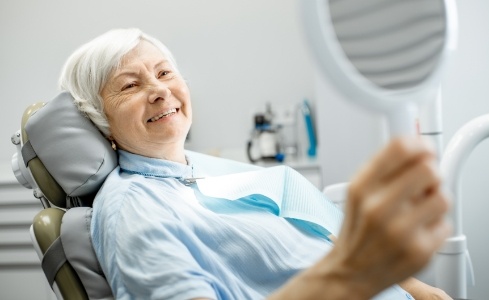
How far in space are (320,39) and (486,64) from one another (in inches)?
77.6

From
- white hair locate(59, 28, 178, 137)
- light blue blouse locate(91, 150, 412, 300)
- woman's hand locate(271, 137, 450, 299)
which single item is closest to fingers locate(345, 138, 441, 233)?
woman's hand locate(271, 137, 450, 299)

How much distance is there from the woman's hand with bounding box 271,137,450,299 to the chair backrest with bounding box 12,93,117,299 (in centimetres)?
90

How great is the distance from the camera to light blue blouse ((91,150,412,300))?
42.1 inches

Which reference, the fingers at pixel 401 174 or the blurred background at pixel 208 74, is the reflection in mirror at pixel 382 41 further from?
the blurred background at pixel 208 74

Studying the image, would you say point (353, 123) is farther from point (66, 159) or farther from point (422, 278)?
point (66, 159)

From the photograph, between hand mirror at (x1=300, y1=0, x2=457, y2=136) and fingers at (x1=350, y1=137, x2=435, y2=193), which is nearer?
fingers at (x1=350, y1=137, x2=435, y2=193)

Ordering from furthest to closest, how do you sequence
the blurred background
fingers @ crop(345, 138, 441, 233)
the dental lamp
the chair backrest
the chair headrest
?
the blurred background < the chair headrest < the chair backrest < the dental lamp < fingers @ crop(345, 138, 441, 233)

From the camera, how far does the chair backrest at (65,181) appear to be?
1308mm

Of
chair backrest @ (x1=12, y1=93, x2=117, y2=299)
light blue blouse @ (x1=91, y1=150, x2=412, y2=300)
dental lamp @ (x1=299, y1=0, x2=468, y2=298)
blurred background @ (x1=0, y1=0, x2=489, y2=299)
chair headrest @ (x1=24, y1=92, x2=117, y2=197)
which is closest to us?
dental lamp @ (x1=299, y1=0, x2=468, y2=298)

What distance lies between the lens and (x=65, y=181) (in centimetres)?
141

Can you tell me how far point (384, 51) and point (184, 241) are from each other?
26.4 inches

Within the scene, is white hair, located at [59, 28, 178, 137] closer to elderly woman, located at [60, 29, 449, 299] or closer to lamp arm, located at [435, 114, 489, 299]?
elderly woman, located at [60, 29, 449, 299]

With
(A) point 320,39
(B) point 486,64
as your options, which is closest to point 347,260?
(A) point 320,39

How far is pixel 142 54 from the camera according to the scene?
151 centimetres
